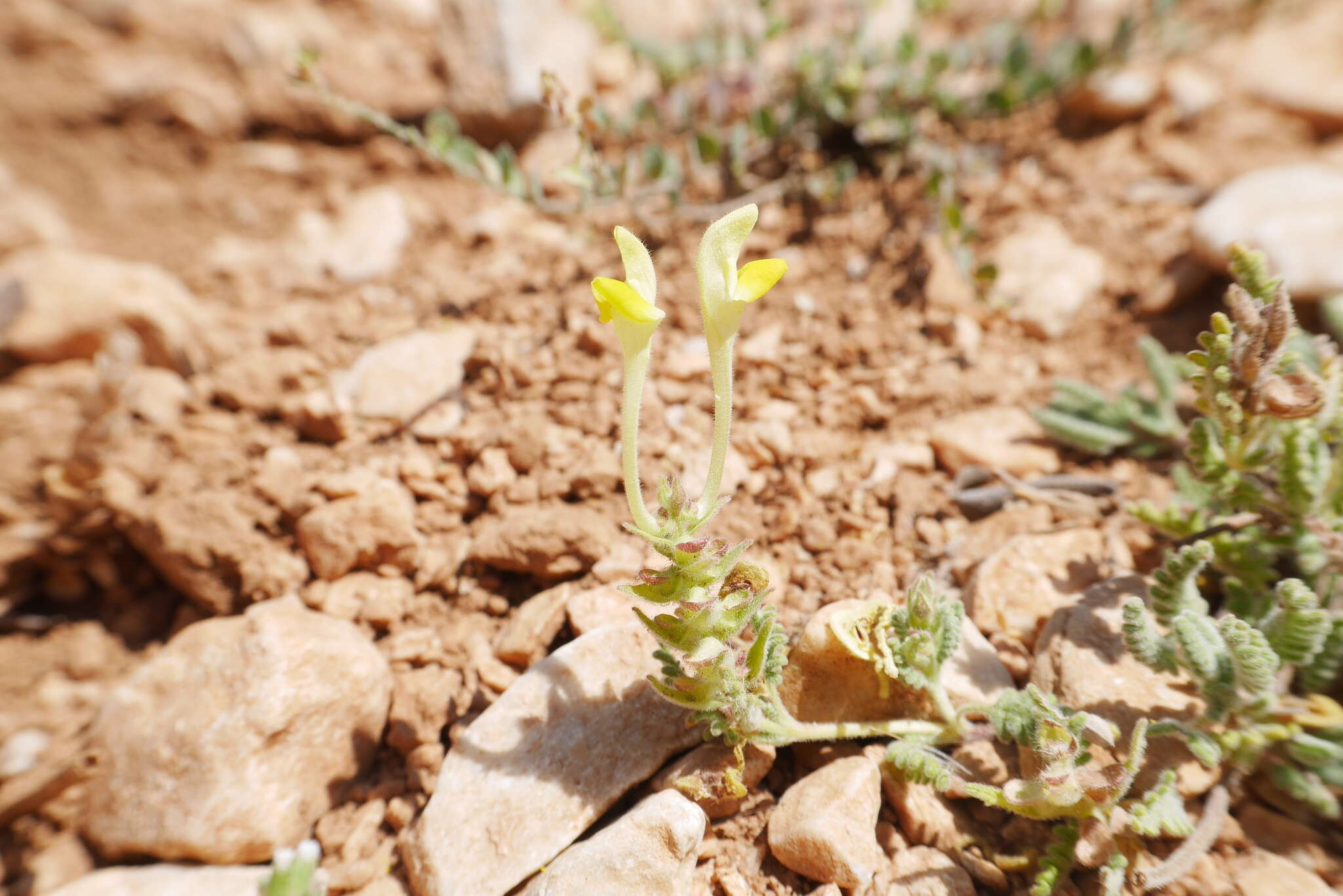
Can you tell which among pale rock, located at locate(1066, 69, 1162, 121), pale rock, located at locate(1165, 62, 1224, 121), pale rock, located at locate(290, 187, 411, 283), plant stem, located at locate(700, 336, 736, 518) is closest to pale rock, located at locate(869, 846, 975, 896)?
plant stem, located at locate(700, 336, 736, 518)

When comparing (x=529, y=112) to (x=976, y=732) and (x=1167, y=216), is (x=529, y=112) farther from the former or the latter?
(x=976, y=732)

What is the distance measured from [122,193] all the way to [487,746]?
3573 millimetres

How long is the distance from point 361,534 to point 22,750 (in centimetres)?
116

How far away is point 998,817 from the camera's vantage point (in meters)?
1.90

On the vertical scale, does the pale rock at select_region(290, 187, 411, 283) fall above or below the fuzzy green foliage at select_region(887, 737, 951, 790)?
above

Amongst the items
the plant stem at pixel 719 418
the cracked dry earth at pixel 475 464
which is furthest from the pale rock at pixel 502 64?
the plant stem at pixel 719 418

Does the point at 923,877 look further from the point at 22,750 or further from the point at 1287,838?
the point at 22,750

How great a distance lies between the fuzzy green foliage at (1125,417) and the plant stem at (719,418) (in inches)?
51.6

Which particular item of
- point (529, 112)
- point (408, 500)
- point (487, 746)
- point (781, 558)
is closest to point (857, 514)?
point (781, 558)

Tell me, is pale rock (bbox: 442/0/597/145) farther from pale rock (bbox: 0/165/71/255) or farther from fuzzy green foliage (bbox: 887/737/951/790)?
fuzzy green foliage (bbox: 887/737/951/790)

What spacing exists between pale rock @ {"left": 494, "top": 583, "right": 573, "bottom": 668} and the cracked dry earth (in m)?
0.01

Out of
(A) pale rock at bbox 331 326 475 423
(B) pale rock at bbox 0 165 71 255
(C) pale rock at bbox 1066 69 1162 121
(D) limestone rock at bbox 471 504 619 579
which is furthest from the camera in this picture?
(B) pale rock at bbox 0 165 71 255

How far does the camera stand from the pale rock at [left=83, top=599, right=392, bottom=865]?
2.08 metres

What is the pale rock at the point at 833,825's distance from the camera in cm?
173
